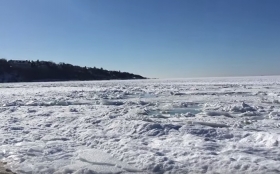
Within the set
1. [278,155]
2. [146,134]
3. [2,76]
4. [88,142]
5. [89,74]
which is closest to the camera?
[278,155]

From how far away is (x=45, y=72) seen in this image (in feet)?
257

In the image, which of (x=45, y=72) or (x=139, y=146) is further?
(x=45, y=72)

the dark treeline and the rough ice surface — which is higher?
the dark treeline

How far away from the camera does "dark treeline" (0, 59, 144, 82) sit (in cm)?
7238

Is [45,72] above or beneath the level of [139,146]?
above

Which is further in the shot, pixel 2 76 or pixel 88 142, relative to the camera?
pixel 2 76

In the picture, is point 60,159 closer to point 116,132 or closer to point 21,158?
point 21,158

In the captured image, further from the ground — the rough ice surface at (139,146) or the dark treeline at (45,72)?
the dark treeline at (45,72)

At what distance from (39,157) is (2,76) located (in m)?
72.5

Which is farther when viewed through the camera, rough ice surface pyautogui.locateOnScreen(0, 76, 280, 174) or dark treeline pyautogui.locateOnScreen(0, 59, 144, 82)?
dark treeline pyautogui.locateOnScreen(0, 59, 144, 82)

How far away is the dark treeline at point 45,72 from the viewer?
72.4 m

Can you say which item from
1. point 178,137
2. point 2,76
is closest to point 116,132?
point 178,137

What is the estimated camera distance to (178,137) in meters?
6.59

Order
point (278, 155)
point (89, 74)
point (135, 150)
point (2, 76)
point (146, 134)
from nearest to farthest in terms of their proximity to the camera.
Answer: point (278, 155) → point (135, 150) → point (146, 134) → point (2, 76) → point (89, 74)
